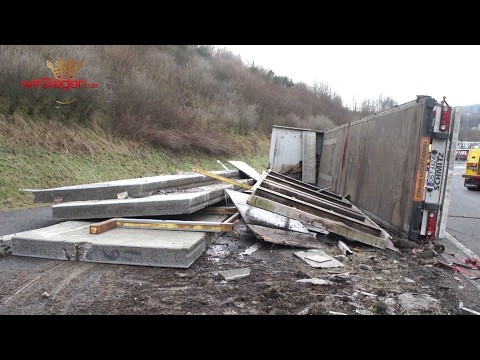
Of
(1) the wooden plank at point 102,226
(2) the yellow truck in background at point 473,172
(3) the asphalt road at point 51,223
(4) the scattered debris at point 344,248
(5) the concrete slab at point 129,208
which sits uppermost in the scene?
(2) the yellow truck in background at point 473,172

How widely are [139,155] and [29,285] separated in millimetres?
10439

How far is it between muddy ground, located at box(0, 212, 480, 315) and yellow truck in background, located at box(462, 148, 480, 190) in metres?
14.1

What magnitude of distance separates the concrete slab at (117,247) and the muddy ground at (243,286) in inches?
3.1

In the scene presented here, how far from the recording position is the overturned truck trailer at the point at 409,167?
489 cm

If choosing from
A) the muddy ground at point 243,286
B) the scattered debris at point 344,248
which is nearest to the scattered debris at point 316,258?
the muddy ground at point 243,286

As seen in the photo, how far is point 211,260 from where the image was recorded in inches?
159

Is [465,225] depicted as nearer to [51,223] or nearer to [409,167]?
[409,167]

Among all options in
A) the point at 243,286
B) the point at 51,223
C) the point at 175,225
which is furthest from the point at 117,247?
the point at 51,223

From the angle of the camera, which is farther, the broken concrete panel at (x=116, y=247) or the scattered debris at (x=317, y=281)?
the broken concrete panel at (x=116, y=247)

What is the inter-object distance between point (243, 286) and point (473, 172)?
1655 cm

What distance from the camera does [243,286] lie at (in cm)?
330

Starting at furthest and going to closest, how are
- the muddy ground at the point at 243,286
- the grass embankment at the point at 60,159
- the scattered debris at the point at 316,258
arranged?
the grass embankment at the point at 60,159, the scattered debris at the point at 316,258, the muddy ground at the point at 243,286

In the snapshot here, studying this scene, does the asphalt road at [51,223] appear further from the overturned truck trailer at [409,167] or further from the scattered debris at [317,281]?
the scattered debris at [317,281]

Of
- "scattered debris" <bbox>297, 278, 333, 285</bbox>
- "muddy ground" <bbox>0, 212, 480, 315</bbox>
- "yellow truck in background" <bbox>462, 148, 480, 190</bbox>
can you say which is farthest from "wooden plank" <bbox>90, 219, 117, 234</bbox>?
"yellow truck in background" <bbox>462, 148, 480, 190</bbox>
